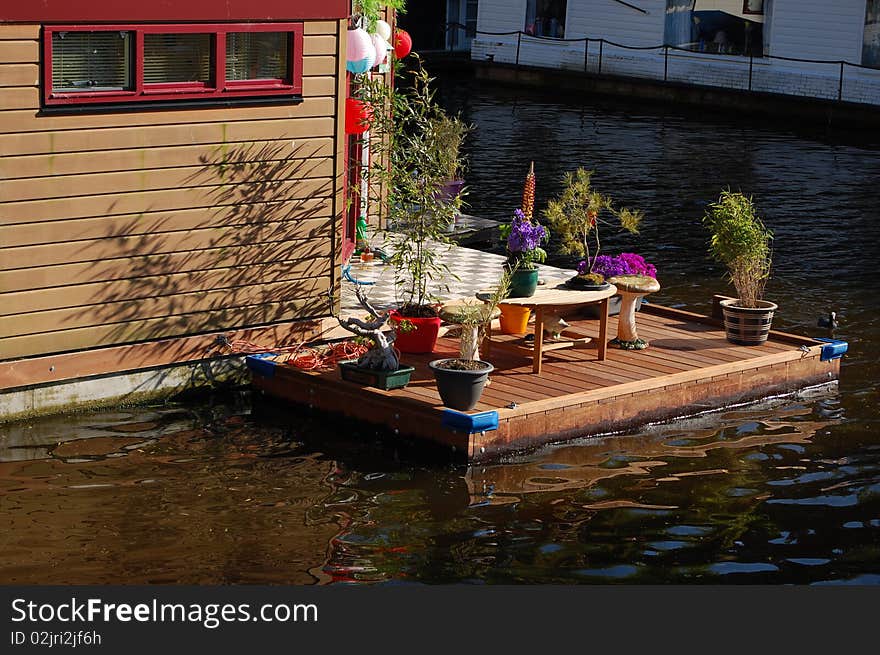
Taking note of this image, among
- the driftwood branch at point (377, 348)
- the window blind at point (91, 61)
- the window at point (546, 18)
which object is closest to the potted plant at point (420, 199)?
the driftwood branch at point (377, 348)

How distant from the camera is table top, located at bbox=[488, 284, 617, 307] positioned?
1254cm

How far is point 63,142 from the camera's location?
1164 centimetres

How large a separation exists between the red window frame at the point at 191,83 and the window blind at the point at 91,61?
59 millimetres

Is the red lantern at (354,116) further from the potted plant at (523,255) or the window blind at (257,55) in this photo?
the potted plant at (523,255)

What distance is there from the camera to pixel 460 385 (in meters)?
11.4

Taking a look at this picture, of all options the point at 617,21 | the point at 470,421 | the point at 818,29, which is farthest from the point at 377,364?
the point at 617,21

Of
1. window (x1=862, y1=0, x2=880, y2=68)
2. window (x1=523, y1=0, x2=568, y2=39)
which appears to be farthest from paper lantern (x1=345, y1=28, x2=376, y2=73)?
window (x1=523, y1=0, x2=568, y2=39)

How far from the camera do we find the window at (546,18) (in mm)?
44156

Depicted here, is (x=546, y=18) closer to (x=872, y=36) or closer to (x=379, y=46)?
(x=872, y=36)

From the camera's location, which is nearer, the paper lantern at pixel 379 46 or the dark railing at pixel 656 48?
the paper lantern at pixel 379 46

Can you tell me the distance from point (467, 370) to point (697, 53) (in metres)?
30.3

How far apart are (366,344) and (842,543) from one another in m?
4.61

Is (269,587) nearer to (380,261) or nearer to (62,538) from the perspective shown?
(62,538)

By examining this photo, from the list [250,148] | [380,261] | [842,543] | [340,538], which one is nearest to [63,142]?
[250,148]
